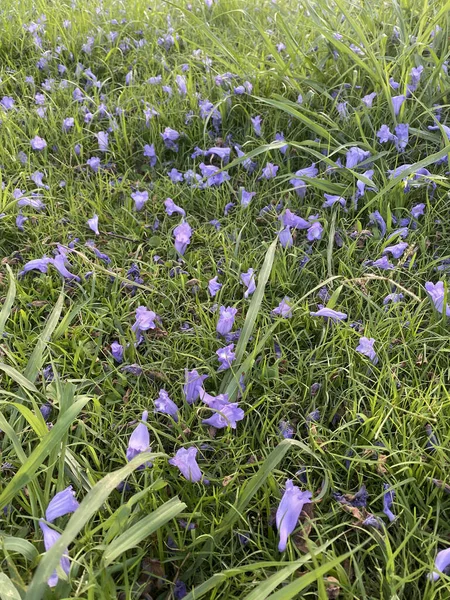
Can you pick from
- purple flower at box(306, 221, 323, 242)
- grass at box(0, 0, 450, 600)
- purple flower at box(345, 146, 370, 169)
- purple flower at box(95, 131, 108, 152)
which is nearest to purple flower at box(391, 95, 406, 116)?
grass at box(0, 0, 450, 600)

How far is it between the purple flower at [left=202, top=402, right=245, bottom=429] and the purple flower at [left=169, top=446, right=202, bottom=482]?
0.16m

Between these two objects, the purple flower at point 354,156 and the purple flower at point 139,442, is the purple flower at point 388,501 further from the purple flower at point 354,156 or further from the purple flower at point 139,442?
the purple flower at point 354,156

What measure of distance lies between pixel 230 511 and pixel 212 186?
5.23ft

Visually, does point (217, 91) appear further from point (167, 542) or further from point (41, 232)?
point (167, 542)

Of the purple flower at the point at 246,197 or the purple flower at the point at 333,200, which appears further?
the purple flower at the point at 246,197

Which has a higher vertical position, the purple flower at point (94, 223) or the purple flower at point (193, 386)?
the purple flower at point (94, 223)

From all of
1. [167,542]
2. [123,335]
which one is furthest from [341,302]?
[167,542]

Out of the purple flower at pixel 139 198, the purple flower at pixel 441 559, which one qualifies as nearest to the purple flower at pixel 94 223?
the purple flower at pixel 139 198

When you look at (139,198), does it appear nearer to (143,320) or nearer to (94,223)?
(94,223)

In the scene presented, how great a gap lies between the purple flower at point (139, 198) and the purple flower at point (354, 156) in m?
0.95

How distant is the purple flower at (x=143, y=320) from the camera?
6.12 ft

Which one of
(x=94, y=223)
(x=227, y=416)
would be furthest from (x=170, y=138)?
(x=227, y=416)

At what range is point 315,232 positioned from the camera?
86.4 inches

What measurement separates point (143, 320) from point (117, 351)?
15 centimetres
